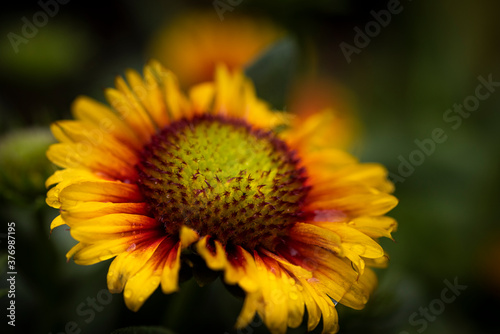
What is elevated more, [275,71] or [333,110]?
[275,71]

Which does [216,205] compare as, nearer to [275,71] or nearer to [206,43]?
[275,71]

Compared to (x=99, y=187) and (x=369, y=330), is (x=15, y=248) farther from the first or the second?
(x=369, y=330)

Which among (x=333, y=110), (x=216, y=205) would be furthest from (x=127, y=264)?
(x=333, y=110)

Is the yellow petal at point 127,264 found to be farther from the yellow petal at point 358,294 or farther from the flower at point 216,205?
the yellow petal at point 358,294

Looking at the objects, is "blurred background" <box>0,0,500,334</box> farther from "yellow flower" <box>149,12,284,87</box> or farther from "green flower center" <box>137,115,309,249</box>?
"green flower center" <box>137,115,309,249</box>

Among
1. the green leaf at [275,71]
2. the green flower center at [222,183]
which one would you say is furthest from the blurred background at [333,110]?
the green flower center at [222,183]

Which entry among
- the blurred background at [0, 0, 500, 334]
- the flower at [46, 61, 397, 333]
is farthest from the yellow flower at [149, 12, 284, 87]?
the flower at [46, 61, 397, 333]

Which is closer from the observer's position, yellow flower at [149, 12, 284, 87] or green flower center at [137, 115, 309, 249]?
green flower center at [137, 115, 309, 249]
